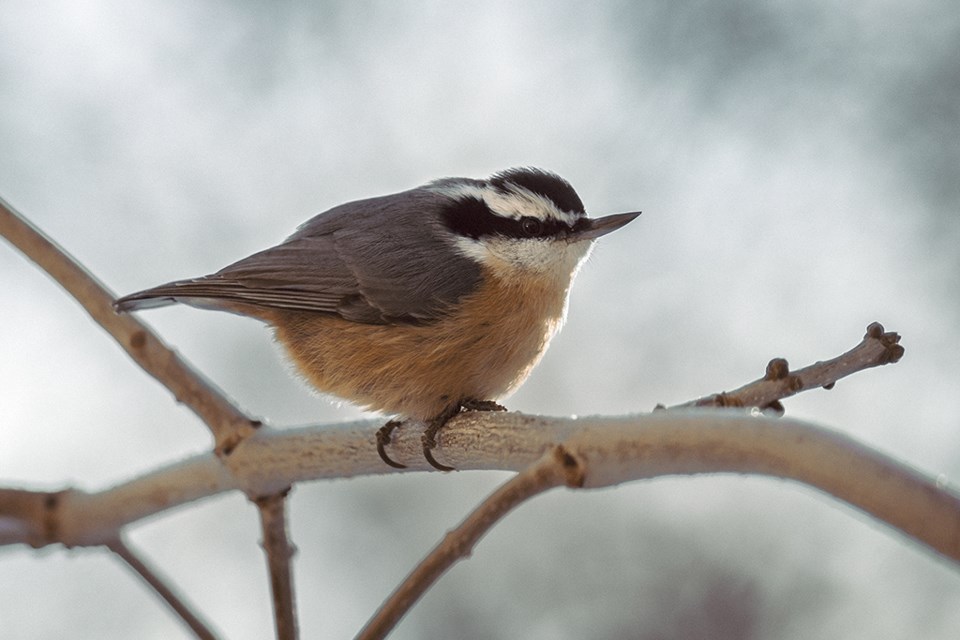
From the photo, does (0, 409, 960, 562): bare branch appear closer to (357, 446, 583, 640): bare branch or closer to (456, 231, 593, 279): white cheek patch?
(357, 446, 583, 640): bare branch

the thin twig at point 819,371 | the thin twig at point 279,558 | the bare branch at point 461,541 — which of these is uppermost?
the thin twig at point 819,371

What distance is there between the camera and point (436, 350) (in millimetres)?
2045

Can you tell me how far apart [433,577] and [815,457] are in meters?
0.37

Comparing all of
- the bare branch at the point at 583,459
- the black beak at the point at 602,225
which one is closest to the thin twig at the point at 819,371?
the bare branch at the point at 583,459

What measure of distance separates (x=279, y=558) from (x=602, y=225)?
3.34ft

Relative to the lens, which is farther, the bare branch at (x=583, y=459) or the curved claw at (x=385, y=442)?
the curved claw at (x=385, y=442)

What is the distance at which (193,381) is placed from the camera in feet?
4.88

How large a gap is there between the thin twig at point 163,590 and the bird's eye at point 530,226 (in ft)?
3.54

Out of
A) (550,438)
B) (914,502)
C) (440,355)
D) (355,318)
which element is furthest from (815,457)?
(355,318)

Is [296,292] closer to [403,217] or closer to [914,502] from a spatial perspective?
[403,217]

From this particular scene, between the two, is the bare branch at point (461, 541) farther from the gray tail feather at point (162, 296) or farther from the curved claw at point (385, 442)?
the gray tail feather at point (162, 296)

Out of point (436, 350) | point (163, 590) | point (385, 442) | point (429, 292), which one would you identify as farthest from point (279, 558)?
point (429, 292)

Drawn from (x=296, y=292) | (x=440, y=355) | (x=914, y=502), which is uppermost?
(x=296, y=292)

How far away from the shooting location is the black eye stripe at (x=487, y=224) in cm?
215
